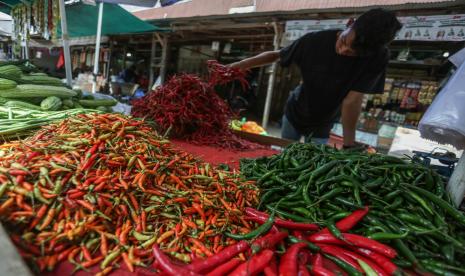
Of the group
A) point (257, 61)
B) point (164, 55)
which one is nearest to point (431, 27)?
point (257, 61)

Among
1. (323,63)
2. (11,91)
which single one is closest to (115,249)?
(11,91)

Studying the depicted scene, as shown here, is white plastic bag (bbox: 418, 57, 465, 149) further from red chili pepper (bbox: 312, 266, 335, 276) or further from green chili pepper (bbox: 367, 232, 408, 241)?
red chili pepper (bbox: 312, 266, 335, 276)

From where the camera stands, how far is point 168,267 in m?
1.12

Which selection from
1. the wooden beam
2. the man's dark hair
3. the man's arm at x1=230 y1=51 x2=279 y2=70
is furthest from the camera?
the wooden beam

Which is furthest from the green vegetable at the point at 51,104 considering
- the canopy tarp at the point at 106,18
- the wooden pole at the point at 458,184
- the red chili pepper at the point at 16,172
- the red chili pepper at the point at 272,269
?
the canopy tarp at the point at 106,18

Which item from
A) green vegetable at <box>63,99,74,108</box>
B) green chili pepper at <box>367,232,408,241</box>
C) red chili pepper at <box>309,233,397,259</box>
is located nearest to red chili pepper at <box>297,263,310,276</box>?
red chili pepper at <box>309,233,397,259</box>

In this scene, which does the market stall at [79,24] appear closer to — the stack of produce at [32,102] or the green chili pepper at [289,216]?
the stack of produce at [32,102]

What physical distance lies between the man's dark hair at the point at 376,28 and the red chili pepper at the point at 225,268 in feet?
7.32

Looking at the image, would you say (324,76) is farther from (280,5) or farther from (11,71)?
(280,5)

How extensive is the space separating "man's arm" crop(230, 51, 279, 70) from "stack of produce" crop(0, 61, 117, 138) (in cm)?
178

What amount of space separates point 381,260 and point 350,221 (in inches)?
10.2

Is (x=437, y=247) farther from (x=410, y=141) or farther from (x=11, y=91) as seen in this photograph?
(x=410, y=141)

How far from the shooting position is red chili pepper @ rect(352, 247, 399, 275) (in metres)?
1.24

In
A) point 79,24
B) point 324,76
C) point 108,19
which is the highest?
point 108,19
